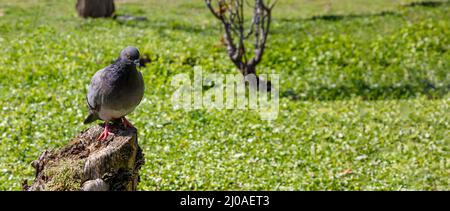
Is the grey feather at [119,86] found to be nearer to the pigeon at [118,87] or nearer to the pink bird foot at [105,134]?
the pigeon at [118,87]

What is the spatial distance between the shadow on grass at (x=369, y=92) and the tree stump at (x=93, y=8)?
7902mm

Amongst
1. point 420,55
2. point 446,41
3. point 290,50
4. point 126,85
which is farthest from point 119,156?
point 446,41

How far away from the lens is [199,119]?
12.2 meters

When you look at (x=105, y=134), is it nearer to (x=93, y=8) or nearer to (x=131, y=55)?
(x=131, y=55)

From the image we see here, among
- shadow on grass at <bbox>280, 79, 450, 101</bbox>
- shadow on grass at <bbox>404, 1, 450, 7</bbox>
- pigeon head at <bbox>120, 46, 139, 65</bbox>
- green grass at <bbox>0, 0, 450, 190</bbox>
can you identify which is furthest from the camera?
shadow on grass at <bbox>404, 1, 450, 7</bbox>

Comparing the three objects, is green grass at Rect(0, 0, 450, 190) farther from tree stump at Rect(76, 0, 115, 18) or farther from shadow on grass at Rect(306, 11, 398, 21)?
tree stump at Rect(76, 0, 115, 18)

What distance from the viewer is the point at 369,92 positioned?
14.5m

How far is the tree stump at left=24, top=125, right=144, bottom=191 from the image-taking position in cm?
649

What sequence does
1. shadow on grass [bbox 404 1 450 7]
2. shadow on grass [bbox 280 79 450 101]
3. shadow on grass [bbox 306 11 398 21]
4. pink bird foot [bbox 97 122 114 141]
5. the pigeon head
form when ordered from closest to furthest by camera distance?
the pigeon head
pink bird foot [bbox 97 122 114 141]
shadow on grass [bbox 280 79 450 101]
shadow on grass [bbox 306 11 398 21]
shadow on grass [bbox 404 1 450 7]

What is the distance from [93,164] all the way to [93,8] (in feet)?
45.3

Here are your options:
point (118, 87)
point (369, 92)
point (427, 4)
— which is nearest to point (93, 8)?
point (369, 92)

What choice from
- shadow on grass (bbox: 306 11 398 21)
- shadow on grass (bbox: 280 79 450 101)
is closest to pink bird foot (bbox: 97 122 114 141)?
shadow on grass (bbox: 280 79 450 101)

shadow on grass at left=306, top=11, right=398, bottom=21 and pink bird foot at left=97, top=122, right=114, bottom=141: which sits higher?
shadow on grass at left=306, top=11, right=398, bottom=21

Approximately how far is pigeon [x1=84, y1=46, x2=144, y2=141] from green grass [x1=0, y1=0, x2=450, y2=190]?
2.92 meters
